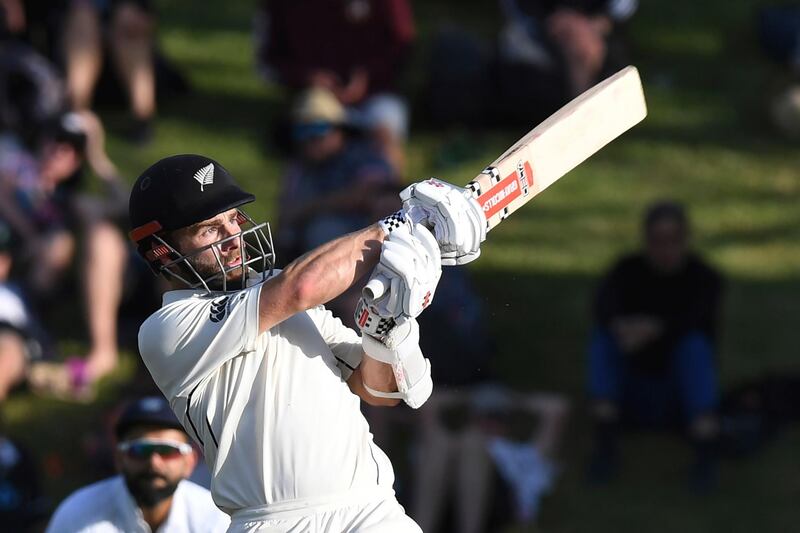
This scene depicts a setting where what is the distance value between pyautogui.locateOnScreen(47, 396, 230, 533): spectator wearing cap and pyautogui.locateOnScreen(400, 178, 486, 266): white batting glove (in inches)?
61.0

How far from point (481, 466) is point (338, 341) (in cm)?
347

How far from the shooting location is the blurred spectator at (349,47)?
29.1ft

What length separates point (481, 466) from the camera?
23.9 feet

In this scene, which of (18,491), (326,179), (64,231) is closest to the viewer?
(18,491)

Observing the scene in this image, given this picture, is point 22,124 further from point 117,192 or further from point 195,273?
point 195,273

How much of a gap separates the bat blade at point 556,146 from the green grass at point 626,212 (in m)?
3.61

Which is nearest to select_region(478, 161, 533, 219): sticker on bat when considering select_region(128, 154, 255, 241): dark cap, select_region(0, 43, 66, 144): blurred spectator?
Result: select_region(128, 154, 255, 241): dark cap

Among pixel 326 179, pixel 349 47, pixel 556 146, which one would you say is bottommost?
pixel 556 146

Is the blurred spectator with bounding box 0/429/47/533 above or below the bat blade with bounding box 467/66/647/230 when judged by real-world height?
Result: below

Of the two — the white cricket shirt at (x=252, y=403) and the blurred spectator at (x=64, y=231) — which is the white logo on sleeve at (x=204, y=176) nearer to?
the white cricket shirt at (x=252, y=403)

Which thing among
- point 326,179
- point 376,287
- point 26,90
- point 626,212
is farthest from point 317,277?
point 26,90

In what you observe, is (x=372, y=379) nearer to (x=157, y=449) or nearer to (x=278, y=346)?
(x=278, y=346)

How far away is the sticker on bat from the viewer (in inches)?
152

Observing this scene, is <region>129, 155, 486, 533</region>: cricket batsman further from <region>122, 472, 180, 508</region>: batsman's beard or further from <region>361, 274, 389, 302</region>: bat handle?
<region>122, 472, 180, 508</region>: batsman's beard
